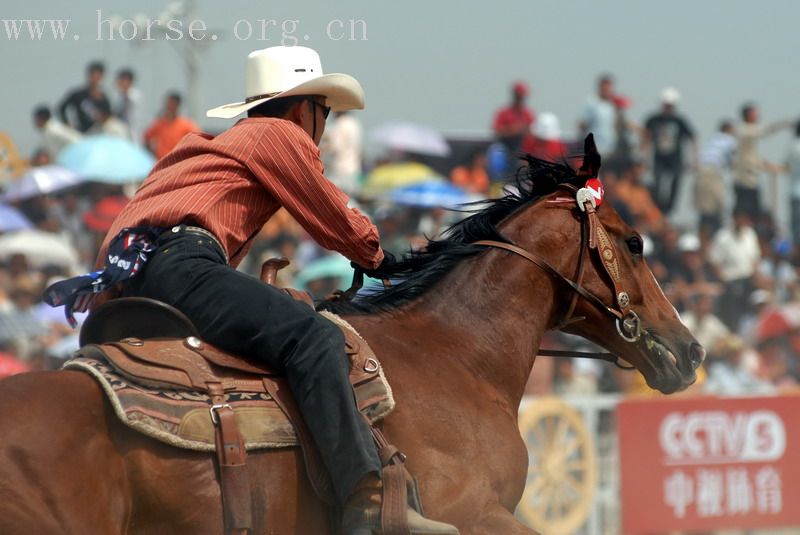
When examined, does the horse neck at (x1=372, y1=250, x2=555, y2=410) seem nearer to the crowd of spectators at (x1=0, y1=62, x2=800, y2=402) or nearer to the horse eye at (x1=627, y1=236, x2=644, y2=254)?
the horse eye at (x1=627, y1=236, x2=644, y2=254)

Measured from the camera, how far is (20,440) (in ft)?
12.5

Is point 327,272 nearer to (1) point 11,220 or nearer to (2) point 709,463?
(1) point 11,220

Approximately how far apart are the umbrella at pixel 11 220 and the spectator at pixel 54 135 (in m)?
1.30

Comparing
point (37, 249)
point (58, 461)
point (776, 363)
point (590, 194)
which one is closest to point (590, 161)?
point (590, 194)

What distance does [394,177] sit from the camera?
1490cm

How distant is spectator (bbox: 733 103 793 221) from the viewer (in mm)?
15781

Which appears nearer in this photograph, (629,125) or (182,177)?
(182,177)

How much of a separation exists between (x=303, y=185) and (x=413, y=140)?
11.5 metres

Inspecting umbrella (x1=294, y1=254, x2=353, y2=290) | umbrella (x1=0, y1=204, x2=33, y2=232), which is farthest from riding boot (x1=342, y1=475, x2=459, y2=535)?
umbrella (x1=0, y1=204, x2=33, y2=232)

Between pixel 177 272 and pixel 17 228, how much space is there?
814 centimetres

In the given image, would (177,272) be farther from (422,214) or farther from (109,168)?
(422,214)

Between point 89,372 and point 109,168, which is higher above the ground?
point 89,372

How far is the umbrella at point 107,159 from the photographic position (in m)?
12.6

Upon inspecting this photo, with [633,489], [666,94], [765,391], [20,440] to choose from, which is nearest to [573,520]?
[633,489]
